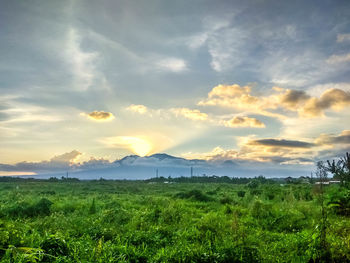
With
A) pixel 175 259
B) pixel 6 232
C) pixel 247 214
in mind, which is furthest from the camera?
pixel 247 214

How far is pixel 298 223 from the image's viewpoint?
11125 millimetres

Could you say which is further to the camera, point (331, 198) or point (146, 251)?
point (331, 198)

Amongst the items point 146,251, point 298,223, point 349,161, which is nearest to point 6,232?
point 146,251

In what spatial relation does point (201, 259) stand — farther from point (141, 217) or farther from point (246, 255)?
point (141, 217)

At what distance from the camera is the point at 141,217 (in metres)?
11.8

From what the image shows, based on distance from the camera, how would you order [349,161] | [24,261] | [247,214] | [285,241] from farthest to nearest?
[349,161]
[247,214]
[285,241]
[24,261]

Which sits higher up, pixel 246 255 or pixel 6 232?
pixel 6 232

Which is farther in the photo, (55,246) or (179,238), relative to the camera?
(179,238)

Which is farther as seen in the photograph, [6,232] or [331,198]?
[331,198]

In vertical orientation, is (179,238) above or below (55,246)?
below

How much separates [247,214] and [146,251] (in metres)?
7.58

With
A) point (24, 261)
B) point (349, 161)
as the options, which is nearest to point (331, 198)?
point (349, 161)

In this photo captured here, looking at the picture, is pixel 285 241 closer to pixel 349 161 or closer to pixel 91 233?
pixel 91 233

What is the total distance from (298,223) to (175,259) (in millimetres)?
6730
